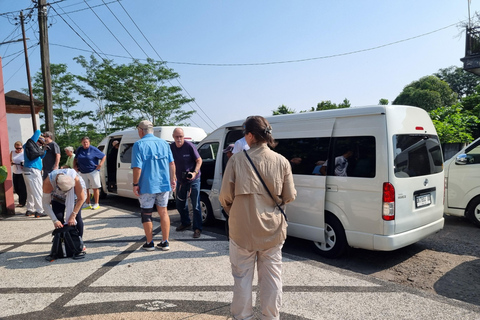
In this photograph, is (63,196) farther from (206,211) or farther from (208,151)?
(208,151)

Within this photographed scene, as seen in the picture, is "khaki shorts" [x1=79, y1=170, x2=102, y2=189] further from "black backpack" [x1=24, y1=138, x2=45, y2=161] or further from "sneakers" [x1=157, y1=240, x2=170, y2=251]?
"sneakers" [x1=157, y1=240, x2=170, y2=251]

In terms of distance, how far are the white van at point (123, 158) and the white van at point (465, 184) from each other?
19.8 ft

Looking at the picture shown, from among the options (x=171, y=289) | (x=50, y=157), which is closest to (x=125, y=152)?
(x=50, y=157)

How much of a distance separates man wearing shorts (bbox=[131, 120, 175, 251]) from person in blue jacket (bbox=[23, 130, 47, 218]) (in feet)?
13.6

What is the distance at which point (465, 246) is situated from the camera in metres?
5.32

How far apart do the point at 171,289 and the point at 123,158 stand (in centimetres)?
632

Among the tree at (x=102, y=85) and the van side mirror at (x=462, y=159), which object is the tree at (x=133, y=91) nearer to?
the tree at (x=102, y=85)

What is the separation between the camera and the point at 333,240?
182 inches

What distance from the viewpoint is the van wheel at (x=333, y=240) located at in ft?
14.7

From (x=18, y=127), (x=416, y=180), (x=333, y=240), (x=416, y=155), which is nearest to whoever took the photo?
(x=416, y=180)

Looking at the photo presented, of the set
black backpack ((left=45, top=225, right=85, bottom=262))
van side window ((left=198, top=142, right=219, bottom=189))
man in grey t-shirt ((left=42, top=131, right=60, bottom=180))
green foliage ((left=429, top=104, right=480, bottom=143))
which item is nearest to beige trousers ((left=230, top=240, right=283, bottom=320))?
black backpack ((left=45, top=225, right=85, bottom=262))

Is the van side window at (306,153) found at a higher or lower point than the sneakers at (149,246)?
higher

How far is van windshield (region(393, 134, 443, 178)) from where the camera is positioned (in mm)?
4117

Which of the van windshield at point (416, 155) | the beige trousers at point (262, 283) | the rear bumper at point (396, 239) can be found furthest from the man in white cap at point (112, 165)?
the beige trousers at point (262, 283)
